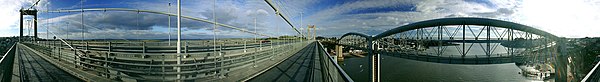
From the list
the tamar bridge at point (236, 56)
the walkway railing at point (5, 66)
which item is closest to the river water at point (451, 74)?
the tamar bridge at point (236, 56)

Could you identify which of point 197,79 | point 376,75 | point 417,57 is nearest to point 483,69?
point 417,57

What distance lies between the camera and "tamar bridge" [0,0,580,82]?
424 centimetres

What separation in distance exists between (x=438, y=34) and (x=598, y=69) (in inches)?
904

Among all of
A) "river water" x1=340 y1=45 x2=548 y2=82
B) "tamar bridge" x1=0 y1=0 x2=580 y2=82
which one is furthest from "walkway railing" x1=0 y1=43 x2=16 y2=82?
"river water" x1=340 y1=45 x2=548 y2=82

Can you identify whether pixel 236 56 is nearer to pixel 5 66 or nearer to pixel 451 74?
pixel 5 66

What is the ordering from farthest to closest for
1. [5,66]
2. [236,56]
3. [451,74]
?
[451,74]
[236,56]
[5,66]

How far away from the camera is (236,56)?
6.59 m

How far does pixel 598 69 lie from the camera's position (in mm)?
2625

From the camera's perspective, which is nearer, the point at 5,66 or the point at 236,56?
the point at 5,66

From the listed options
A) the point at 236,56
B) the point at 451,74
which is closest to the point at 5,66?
the point at 236,56

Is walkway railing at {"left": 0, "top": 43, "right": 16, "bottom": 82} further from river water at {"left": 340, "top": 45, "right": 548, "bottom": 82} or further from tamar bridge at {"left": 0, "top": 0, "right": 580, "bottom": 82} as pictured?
river water at {"left": 340, "top": 45, "right": 548, "bottom": 82}

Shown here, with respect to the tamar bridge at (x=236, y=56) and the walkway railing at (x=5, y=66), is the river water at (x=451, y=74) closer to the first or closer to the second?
the tamar bridge at (x=236, y=56)

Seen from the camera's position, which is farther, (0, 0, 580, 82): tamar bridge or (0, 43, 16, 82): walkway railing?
(0, 0, 580, 82): tamar bridge

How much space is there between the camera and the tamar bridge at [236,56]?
13.9ft
